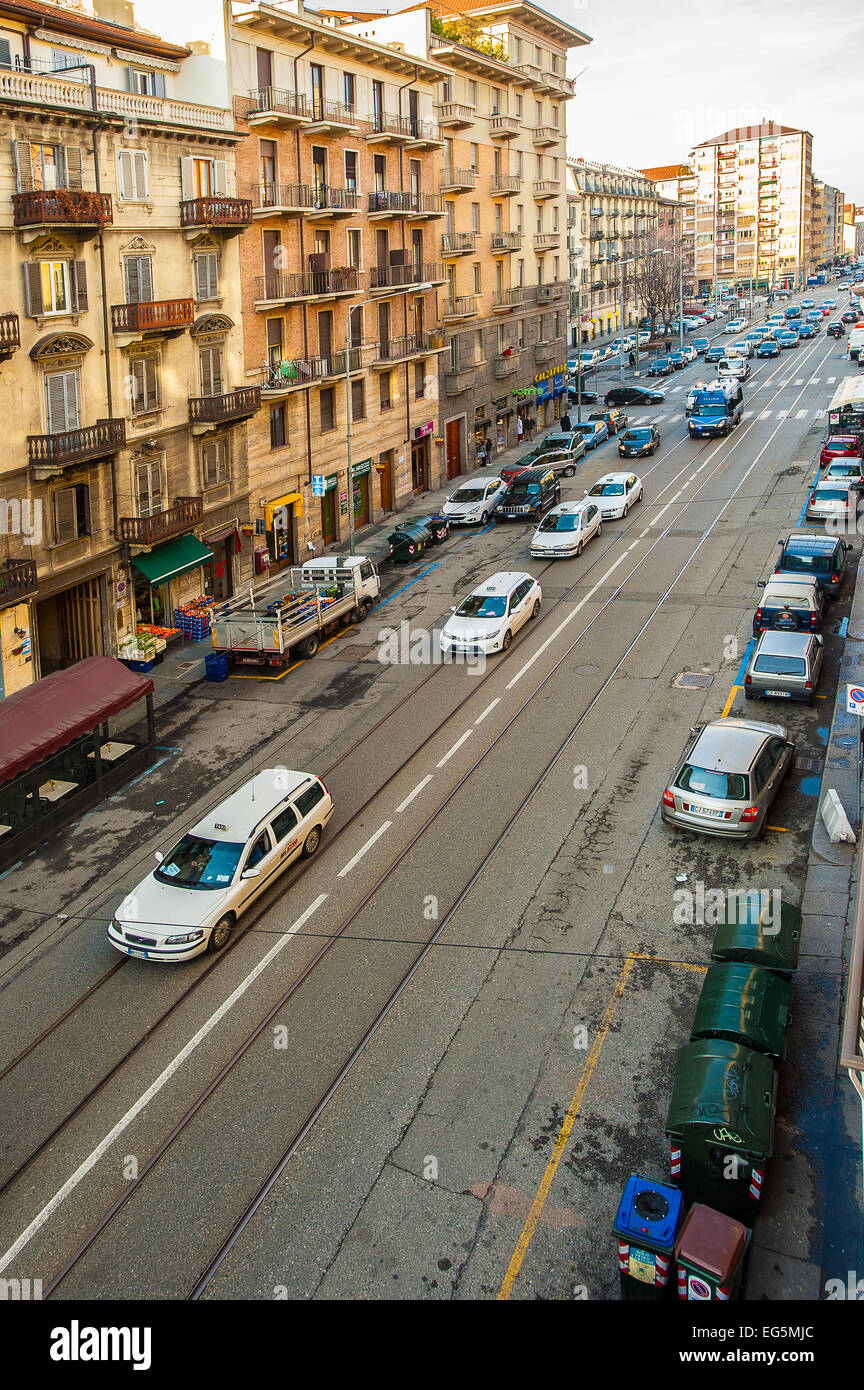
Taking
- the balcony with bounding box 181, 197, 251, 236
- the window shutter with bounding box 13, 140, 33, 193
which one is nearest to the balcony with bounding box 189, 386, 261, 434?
the balcony with bounding box 181, 197, 251, 236

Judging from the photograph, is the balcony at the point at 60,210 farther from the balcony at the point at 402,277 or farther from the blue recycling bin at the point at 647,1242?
the blue recycling bin at the point at 647,1242

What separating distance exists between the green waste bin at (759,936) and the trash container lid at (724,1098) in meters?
1.85

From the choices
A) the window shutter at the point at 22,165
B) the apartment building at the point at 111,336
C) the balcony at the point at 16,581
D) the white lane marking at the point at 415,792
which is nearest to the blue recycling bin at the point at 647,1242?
the white lane marking at the point at 415,792

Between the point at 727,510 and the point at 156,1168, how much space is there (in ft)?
118

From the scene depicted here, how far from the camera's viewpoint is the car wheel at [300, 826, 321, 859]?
66.2 feet

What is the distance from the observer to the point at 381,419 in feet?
153

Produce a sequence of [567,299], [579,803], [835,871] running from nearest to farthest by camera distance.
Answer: [835,871] < [579,803] < [567,299]

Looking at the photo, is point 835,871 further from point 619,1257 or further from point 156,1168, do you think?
point 156,1168

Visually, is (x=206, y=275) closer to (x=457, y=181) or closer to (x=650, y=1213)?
(x=457, y=181)

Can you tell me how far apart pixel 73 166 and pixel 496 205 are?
1340 inches

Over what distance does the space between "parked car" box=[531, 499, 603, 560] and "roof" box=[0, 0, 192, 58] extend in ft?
61.5

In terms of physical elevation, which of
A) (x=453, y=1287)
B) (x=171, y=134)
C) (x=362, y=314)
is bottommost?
(x=453, y=1287)
